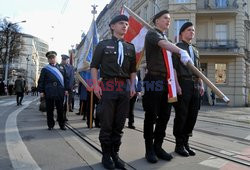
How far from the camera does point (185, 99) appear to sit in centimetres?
560

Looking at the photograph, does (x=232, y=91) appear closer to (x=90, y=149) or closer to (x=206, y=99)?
(x=206, y=99)

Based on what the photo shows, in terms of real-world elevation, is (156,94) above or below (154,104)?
above

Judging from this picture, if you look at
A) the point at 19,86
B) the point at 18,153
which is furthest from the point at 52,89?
the point at 19,86

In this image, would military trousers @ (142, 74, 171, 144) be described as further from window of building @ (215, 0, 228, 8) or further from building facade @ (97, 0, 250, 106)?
window of building @ (215, 0, 228, 8)

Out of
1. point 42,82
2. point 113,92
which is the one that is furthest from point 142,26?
point 42,82

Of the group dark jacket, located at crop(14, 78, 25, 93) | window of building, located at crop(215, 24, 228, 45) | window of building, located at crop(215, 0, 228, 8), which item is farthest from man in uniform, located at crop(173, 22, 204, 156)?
window of building, located at crop(215, 0, 228, 8)

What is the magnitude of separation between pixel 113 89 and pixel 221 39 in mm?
30009

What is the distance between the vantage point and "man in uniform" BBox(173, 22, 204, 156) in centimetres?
561

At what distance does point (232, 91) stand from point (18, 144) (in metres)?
28.5

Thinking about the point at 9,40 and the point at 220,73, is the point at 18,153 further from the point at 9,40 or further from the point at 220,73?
the point at 9,40

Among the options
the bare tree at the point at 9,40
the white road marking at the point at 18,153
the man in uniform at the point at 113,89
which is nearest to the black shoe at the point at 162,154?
the man in uniform at the point at 113,89

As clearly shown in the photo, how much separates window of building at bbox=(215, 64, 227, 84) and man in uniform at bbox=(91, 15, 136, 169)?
95.1 ft

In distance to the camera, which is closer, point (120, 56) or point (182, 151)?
point (120, 56)

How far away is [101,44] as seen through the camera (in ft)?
16.5
